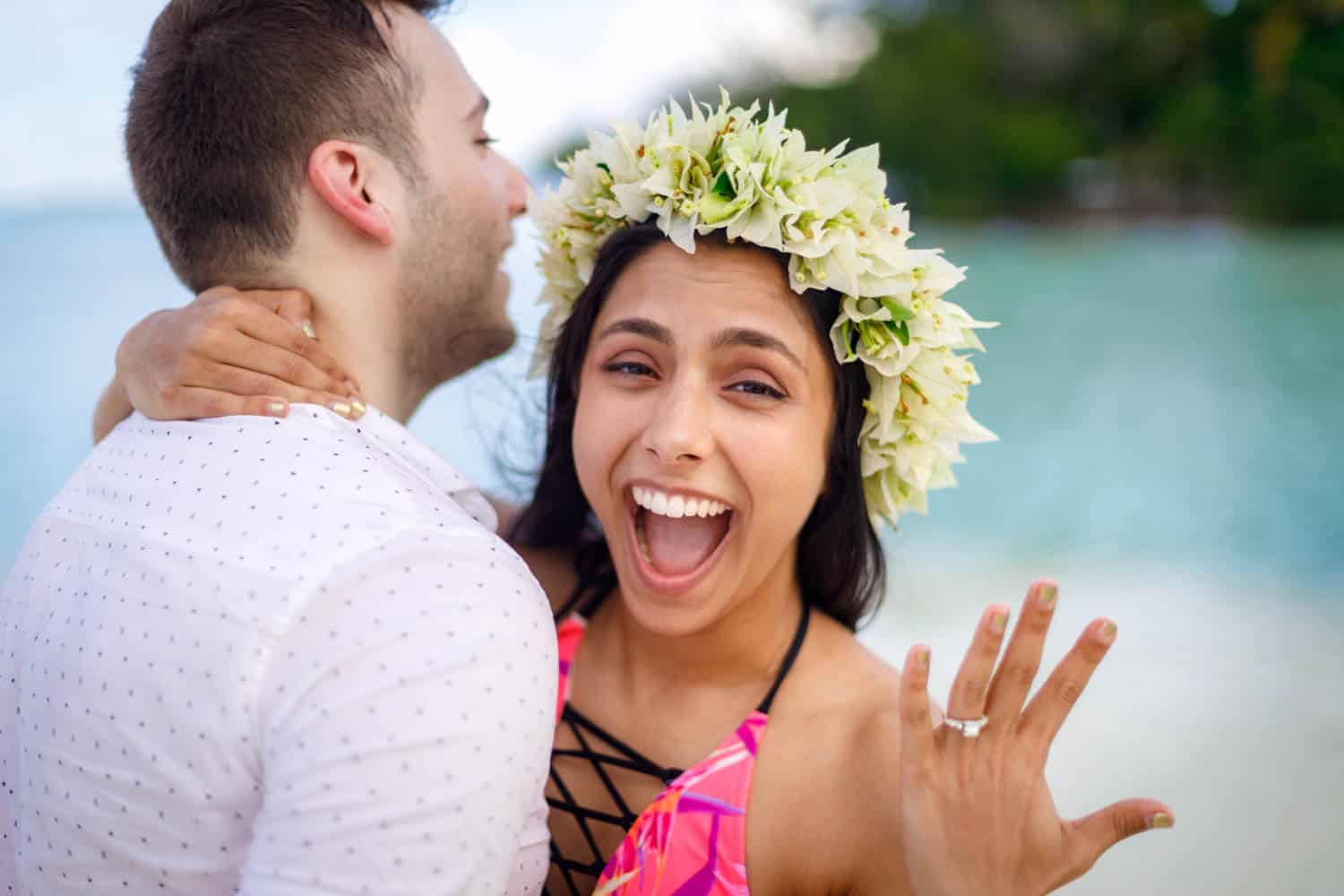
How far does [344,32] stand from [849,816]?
1.92m

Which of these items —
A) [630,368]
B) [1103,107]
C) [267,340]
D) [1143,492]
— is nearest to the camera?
[267,340]

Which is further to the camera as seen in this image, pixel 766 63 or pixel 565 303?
pixel 766 63

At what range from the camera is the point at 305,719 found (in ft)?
5.01

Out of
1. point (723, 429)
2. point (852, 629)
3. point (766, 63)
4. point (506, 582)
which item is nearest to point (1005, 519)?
point (852, 629)

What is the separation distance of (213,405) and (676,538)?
3.13 ft

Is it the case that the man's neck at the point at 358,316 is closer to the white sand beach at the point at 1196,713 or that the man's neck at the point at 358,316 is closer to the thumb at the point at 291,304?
the thumb at the point at 291,304

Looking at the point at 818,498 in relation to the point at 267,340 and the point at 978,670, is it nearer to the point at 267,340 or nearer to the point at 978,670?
the point at 978,670

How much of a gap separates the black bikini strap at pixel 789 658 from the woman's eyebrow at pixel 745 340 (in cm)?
69

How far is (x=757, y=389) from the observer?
226 cm

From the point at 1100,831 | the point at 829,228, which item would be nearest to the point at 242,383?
the point at 829,228

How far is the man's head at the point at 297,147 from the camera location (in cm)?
227

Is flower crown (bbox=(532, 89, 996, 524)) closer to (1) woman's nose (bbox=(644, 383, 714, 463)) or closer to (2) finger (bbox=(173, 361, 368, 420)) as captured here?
(1) woman's nose (bbox=(644, 383, 714, 463))

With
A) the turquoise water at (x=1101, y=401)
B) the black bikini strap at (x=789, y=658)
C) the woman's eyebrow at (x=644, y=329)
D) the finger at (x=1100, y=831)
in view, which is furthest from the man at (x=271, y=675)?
the turquoise water at (x=1101, y=401)

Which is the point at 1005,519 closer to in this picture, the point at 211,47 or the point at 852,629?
the point at 852,629
